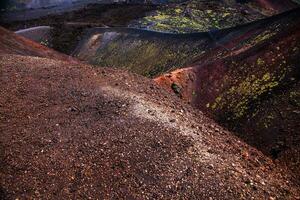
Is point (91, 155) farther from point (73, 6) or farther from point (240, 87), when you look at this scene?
point (73, 6)

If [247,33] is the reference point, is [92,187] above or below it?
below

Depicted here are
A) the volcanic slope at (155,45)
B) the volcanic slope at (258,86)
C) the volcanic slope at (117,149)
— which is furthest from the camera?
the volcanic slope at (155,45)

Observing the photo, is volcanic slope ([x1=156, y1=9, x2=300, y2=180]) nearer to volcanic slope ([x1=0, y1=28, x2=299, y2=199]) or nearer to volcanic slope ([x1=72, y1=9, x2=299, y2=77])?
volcanic slope ([x1=0, y1=28, x2=299, y2=199])

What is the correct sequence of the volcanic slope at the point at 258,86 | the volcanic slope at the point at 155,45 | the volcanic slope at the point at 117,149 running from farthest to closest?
1. the volcanic slope at the point at 155,45
2. the volcanic slope at the point at 258,86
3. the volcanic slope at the point at 117,149

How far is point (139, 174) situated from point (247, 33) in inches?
424

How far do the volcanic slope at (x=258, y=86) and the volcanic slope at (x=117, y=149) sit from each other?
0.64 m

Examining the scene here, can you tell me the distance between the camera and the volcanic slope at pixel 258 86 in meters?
11.9

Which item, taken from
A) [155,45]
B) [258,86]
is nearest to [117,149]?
[258,86]

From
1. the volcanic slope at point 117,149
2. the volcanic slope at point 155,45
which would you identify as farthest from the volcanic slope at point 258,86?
the volcanic slope at point 155,45

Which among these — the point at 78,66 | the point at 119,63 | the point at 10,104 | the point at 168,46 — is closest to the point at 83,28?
the point at 119,63

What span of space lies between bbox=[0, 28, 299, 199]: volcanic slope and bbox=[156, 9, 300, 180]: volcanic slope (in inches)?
25.2

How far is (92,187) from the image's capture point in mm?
9953

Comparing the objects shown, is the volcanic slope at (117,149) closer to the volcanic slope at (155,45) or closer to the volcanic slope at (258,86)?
the volcanic slope at (258,86)

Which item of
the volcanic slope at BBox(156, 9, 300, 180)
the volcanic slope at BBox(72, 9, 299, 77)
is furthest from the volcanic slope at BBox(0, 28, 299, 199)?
the volcanic slope at BBox(72, 9, 299, 77)
